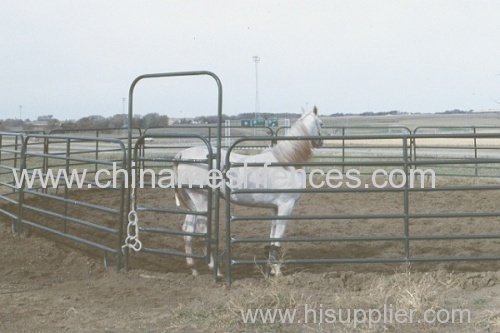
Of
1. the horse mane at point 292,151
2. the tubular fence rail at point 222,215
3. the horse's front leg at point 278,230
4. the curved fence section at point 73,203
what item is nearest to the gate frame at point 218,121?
the tubular fence rail at point 222,215

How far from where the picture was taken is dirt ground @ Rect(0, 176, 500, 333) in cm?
421

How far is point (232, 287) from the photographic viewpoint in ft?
16.9

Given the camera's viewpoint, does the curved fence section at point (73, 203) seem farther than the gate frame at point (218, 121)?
Yes

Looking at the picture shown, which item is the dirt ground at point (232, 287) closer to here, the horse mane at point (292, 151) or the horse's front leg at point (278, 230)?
the horse's front leg at point (278, 230)

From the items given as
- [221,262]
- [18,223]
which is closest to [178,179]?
[221,262]

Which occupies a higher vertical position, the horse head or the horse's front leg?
the horse head

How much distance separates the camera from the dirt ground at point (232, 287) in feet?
13.8

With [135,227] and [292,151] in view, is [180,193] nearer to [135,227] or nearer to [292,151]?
[135,227]

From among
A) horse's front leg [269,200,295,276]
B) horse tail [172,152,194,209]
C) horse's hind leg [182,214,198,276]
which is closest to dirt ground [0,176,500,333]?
horse's hind leg [182,214,198,276]

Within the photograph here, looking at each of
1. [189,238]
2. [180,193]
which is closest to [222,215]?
[180,193]

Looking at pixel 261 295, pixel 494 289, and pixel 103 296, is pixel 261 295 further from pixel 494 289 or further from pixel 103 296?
pixel 494 289

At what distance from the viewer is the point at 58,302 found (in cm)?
484

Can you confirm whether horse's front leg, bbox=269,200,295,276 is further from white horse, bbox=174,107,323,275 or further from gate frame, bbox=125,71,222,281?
gate frame, bbox=125,71,222,281

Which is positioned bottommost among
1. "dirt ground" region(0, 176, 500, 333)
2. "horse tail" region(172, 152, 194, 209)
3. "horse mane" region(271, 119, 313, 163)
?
"dirt ground" region(0, 176, 500, 333)
